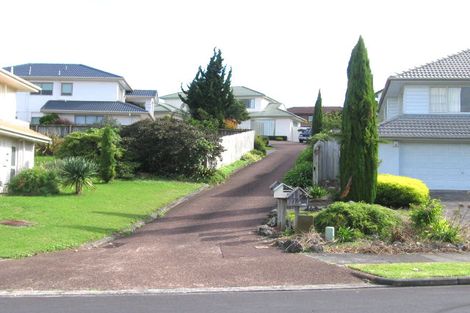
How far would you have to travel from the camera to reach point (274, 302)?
9.14 metres

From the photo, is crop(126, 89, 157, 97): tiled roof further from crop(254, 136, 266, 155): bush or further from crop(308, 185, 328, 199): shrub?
crop(308, 185, 328, 199): shrub

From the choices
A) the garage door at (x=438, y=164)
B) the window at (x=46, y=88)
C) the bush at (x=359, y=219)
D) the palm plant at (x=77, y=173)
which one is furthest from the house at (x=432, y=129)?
the window at (x=46, y=88)

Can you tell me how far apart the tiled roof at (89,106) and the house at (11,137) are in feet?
63.6

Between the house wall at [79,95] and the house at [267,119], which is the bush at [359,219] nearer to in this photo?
the house wall at [79,95]

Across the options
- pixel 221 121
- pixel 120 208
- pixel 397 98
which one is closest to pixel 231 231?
pixel 120 208

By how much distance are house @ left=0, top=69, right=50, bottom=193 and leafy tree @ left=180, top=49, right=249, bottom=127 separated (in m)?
19.8

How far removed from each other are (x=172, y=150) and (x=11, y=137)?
7.51m

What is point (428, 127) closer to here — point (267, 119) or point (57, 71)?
point (57, 71)

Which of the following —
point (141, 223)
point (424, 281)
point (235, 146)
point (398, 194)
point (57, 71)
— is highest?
point (57, 71)

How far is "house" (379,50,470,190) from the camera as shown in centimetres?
2556

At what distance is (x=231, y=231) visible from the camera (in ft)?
55.2

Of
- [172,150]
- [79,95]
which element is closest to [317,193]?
[172,150]

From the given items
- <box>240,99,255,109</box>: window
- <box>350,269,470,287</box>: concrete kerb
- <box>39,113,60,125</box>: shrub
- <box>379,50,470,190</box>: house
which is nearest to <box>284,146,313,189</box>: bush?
<box>379,50,470,190</box>: house

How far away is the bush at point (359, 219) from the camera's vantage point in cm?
1550
